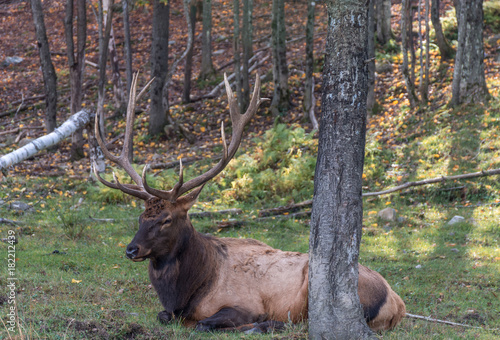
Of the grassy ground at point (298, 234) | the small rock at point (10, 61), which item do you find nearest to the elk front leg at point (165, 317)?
the grassy ground at point (298, 234)

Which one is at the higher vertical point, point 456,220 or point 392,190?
point 392,190

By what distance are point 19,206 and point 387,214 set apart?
24.4 feet

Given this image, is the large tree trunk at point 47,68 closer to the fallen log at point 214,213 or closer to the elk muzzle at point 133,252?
the fallen log at point 214,213

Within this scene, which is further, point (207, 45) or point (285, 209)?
point (207, 45)

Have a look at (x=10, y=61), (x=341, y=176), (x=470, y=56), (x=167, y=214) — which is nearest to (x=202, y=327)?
(x=167, y=214)

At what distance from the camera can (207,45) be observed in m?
21.7

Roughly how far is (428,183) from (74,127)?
7636mm

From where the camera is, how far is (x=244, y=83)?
680 inches

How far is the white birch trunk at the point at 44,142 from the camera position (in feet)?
28.2

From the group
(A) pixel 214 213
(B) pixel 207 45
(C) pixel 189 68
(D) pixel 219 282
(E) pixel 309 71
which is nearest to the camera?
(D) pixel 219 282

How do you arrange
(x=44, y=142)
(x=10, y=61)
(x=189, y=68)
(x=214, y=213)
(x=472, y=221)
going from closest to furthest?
(x=44, y=142) → (x=472, y=221) → (x=214, y=213) → (x=189, y=68) → (x=10, y=61)

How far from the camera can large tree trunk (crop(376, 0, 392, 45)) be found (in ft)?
63.7

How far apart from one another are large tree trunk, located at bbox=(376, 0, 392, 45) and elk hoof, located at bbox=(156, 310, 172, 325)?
16.0 metres

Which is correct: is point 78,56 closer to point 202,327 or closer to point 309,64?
point 309,64
